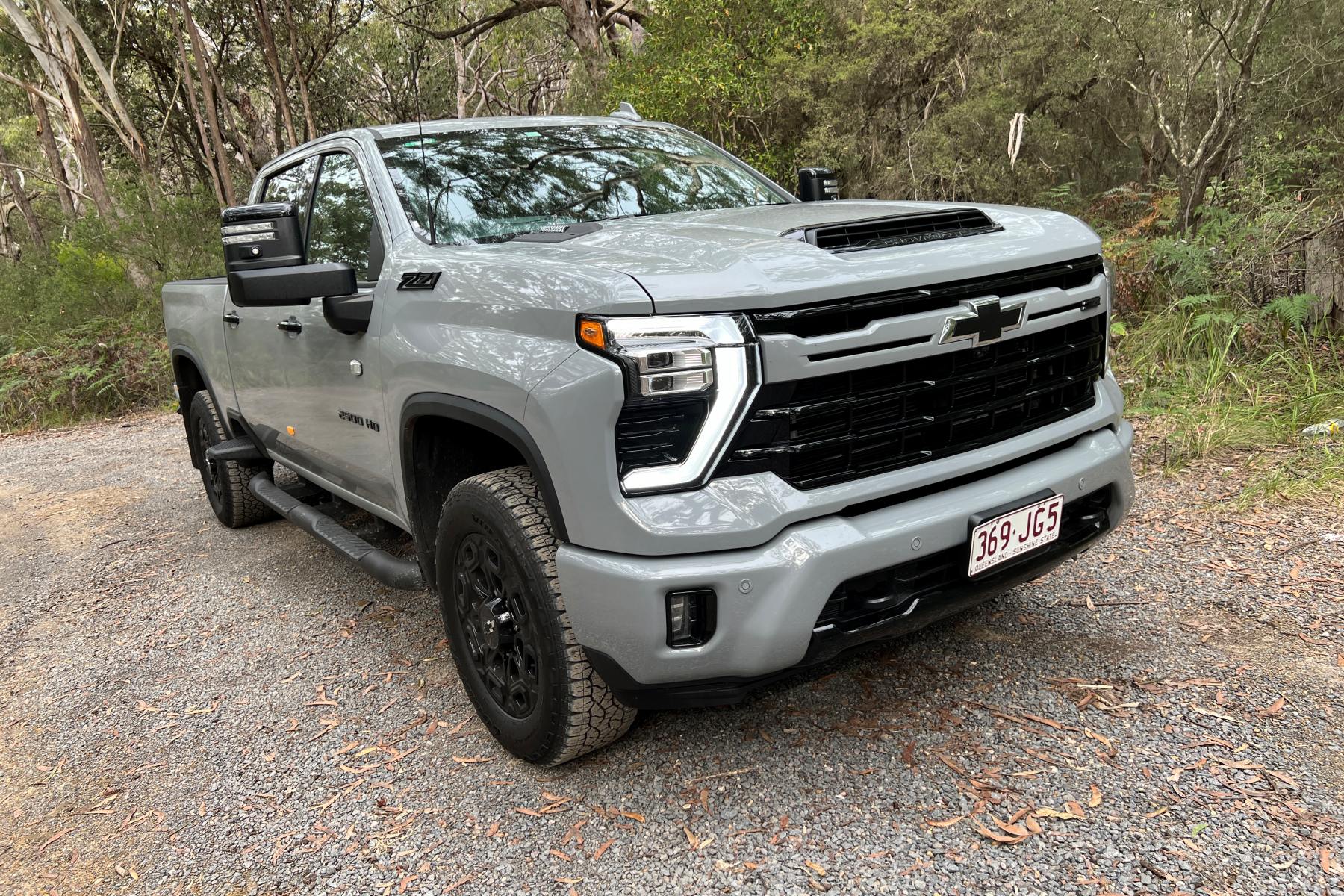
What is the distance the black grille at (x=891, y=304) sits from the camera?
2.10 meters

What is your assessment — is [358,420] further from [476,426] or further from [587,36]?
[587,36]

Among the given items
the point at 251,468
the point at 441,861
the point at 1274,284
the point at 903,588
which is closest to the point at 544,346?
the point at 903,588

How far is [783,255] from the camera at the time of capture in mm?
2252

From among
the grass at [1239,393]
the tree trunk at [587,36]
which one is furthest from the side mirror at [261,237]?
the tree trunk at [587,36]

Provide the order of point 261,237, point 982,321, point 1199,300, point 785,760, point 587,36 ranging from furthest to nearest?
point 587,36 → point 1199,300 → point 261,237 → point 785,760 → point 982,321

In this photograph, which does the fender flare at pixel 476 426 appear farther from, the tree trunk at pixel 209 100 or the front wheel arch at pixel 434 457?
the tree trunk at pixel 209 100

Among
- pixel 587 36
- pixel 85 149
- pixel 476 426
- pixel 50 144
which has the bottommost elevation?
pixel 476 426

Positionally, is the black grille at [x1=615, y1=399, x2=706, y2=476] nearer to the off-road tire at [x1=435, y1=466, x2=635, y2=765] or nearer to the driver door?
the off-road tire at [x1=435, y1=466, x2=635, y2=765]

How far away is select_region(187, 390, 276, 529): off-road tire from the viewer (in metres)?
5.22

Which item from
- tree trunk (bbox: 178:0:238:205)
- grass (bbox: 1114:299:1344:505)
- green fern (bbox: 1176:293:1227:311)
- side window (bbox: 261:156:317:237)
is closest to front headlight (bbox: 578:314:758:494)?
side window (bbox: 261:156:317:237)

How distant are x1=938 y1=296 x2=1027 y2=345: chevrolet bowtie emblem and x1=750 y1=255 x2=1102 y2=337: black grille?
0.04 meters

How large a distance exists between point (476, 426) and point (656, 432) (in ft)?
2.29

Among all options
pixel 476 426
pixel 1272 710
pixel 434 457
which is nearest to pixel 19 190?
pixel 434 457

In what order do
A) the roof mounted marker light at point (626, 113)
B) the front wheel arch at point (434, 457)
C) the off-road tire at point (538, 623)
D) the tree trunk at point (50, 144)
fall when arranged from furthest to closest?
the tree trunk at point (50, 144), the roof mounted marker light at point (626, 113), the front wheel arch at point (434, 457), the off-road tire at point (538, 623)
